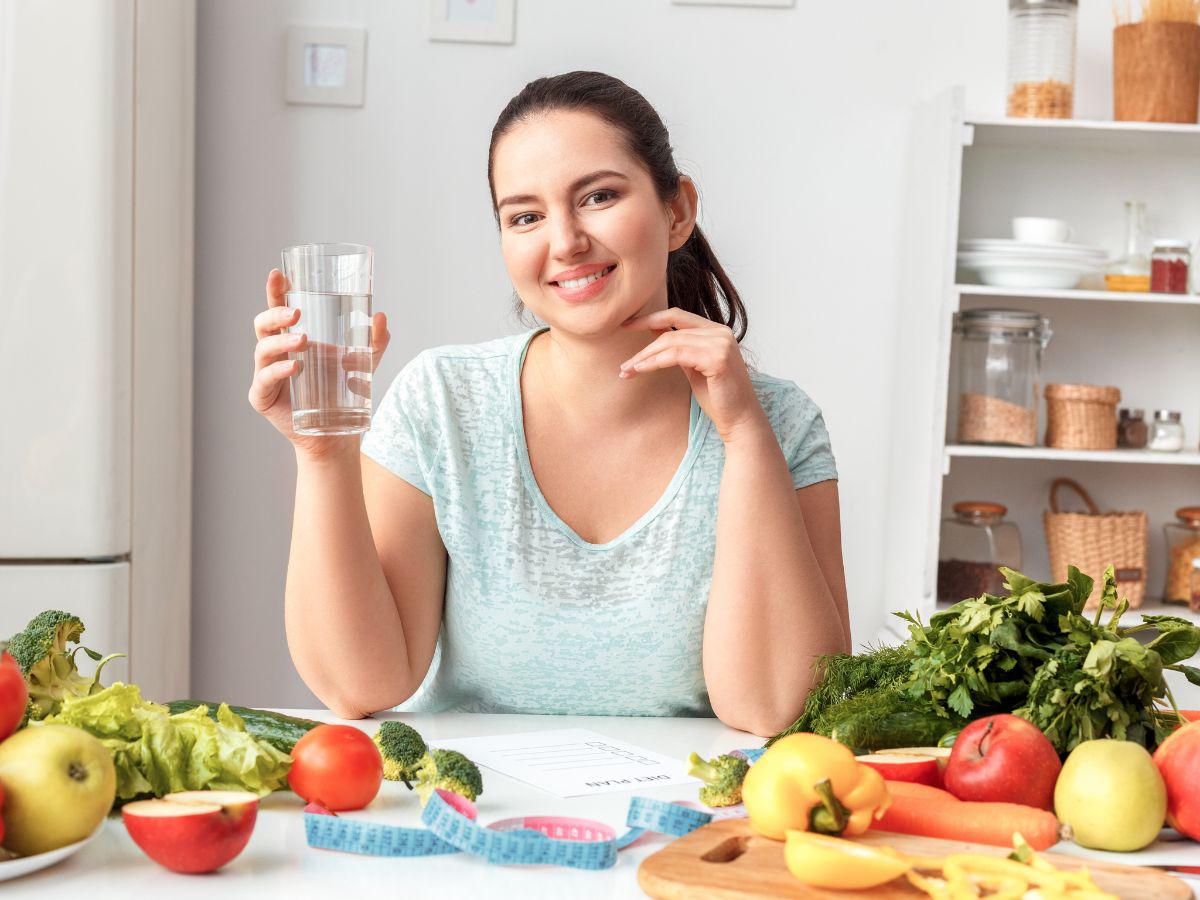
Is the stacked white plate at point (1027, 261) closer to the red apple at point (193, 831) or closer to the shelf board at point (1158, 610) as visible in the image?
the shelf board at point (1158, 610)

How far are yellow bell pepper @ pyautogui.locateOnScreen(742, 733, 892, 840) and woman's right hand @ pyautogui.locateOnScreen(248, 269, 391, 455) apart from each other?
53 cm

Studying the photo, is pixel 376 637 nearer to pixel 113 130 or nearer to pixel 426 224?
pixel 113 130

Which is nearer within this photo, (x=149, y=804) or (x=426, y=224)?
(x=149, y=804)

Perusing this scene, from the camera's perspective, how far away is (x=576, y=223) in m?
1.51

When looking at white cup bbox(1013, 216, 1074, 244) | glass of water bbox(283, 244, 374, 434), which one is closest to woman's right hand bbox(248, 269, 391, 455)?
glass of water bbox(283, 244, 374, 434)

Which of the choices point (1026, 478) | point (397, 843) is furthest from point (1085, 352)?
point (397, 843)

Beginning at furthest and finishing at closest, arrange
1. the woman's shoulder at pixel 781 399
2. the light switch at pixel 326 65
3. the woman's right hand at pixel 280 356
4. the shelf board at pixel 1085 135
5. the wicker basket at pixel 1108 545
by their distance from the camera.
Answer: the light switch at pixel 326 65, the wicker basket at pixel 1108 545, the shelf board at pixel 1085 135, the woman's shoulder at pixel 781 399, the woman's right hand at pixel 280 356

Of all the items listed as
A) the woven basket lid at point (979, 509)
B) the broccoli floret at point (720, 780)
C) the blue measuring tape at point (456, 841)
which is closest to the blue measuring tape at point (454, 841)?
the blue measuring tape at point (456, 841)

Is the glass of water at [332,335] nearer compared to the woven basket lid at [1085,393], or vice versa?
the glass of water at [332,335]

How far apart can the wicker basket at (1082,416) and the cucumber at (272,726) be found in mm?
2069

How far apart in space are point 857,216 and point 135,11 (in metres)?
1.59

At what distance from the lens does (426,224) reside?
9.74 feet

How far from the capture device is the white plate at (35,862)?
84cm

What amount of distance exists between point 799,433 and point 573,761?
25.2 inches
